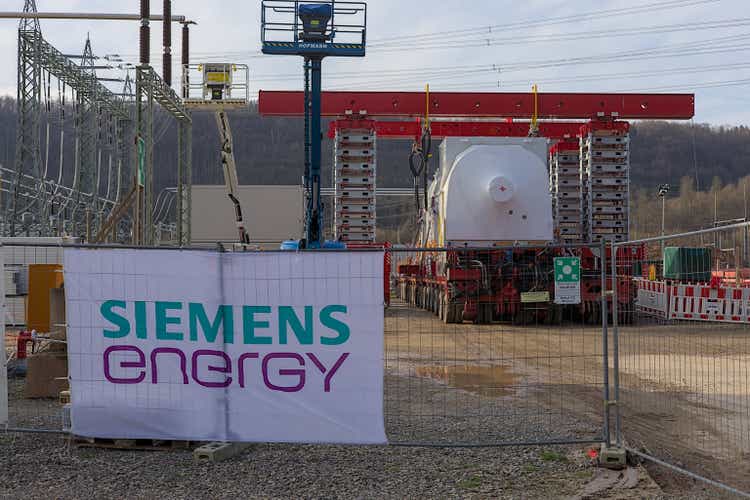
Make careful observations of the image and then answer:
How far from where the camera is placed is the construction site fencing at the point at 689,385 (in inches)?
267

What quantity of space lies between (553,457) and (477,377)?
493 cm

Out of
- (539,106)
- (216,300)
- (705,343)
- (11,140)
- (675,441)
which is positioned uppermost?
(11,140)

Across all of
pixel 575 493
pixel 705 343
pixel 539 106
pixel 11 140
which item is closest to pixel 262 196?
pixel 539 106

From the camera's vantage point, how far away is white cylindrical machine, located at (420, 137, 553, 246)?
2000cm

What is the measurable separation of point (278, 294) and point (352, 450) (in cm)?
171

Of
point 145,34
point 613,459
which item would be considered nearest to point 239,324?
point 613,459

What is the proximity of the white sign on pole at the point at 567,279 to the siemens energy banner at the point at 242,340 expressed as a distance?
2.08 metres

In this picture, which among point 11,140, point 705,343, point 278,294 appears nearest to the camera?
point 278,294

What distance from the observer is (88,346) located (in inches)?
266

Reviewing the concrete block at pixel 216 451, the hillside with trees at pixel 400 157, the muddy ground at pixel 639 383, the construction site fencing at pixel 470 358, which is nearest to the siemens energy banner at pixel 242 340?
the concrete block at pixel 216 451

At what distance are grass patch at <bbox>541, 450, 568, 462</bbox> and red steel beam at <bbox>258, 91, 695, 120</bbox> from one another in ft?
57.0

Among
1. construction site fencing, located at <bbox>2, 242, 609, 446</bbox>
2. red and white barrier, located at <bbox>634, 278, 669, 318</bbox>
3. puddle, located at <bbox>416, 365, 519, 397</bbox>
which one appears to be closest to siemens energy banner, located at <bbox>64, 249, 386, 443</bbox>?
construction site fencing, located at <bbox>2, 242, 609, 446</bbox>

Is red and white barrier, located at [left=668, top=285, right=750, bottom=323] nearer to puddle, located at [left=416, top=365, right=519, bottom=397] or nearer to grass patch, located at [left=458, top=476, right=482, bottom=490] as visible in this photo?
puddle, located at [left=416, top=365, right=519, bottom=397]

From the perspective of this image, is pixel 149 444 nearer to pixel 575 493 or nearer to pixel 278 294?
pixel 278 294
